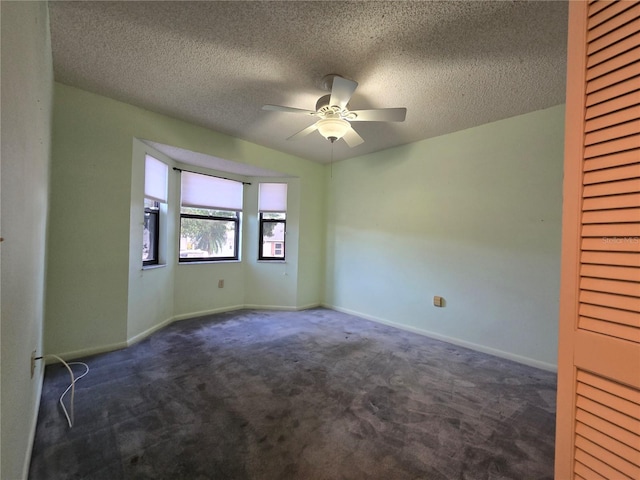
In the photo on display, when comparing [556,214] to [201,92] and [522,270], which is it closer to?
[522,270]

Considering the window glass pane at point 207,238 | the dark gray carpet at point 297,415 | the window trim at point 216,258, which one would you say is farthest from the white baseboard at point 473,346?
the window glass pane at point 207,238

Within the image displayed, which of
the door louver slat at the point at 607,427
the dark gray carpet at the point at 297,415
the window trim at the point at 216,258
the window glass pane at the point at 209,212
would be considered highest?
the window glass pane at the point at 209,212

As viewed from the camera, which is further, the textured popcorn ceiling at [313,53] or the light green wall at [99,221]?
the light green wall at [99,221]

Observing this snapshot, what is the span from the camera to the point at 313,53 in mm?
1927

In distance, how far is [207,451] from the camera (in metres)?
1.51

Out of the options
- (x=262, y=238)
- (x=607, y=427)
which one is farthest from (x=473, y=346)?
(x=262, y=238)

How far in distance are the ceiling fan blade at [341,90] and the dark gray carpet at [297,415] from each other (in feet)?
7.40

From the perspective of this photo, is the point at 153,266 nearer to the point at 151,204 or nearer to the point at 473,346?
the point at 151,204

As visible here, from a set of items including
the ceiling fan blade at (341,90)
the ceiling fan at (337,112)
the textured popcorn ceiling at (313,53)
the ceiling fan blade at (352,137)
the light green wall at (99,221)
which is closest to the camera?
the textured popcorn ceiling at (313,53)

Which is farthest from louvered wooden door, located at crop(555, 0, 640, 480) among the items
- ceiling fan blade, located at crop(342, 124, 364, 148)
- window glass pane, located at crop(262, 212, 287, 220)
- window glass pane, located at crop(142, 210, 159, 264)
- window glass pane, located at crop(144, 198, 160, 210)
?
window glass pane, located at crop(262, 212, 287, 220)

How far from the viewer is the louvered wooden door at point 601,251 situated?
2.33ft

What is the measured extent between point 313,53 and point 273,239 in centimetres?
312

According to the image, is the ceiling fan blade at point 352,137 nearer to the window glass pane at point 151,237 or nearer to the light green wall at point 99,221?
the light green wall at point 99,221

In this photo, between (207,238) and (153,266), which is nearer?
(153,266)
